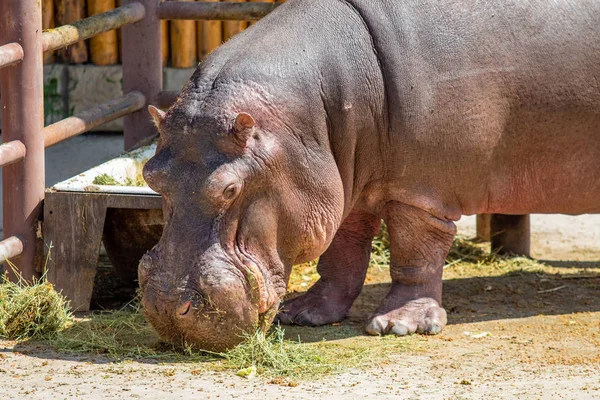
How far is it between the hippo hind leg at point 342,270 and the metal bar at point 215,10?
158 cm

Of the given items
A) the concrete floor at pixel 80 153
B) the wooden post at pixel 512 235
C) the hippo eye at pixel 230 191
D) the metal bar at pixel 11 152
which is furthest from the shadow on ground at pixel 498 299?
the concrete floor at pixel 80 153

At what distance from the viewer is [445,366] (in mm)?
4992

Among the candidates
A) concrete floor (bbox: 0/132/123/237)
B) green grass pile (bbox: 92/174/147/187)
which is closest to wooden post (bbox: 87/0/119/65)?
concrete floor (bbox: 0/132/123/237)

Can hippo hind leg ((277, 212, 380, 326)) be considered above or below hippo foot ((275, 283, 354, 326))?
above

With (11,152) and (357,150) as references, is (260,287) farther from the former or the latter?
(11,152)

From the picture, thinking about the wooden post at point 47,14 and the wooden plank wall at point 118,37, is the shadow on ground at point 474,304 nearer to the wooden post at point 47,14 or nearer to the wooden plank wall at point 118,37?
the wooden plank wall at point 118,37

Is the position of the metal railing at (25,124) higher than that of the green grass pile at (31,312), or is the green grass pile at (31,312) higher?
the metal railing at (25,124)

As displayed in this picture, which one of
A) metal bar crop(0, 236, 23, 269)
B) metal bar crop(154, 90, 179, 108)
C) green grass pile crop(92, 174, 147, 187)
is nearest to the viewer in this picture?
metal bar crop(0, 236, 23, 269)

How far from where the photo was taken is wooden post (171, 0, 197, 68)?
354 inches

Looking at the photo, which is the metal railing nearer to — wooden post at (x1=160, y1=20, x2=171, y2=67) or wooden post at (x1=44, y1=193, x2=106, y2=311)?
wooden post at (x1=44, y1=193, x2=106, y2=311)

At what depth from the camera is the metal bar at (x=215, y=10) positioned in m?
7.00

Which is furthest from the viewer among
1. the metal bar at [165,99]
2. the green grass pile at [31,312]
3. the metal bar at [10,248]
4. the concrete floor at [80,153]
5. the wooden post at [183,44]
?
the wooden post at [183,44]

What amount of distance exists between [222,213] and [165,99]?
2.47 meters

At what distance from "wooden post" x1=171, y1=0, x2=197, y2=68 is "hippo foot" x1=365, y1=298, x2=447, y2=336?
4005 millimetres
